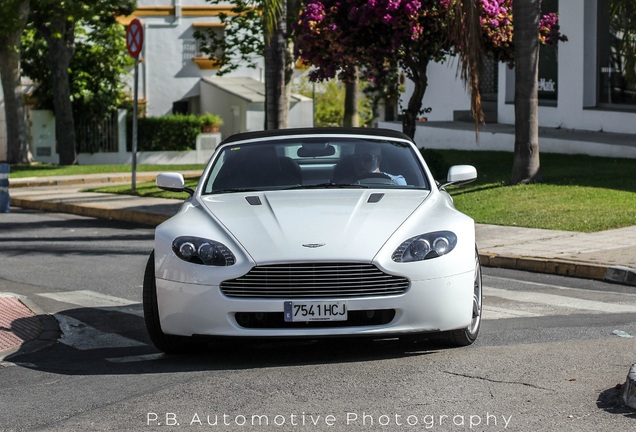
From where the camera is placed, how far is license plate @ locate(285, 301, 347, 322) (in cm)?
757

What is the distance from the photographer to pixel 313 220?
8000mm

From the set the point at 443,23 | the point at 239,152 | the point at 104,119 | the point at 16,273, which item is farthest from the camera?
the point at 104,119

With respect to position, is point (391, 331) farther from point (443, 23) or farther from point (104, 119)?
point (104, 119)

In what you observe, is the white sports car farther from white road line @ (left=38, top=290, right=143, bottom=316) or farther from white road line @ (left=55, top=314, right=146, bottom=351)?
white road line @ (left=38, top=290, right=143, bottom=316)

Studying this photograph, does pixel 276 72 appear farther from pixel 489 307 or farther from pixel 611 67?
pixel 489 307

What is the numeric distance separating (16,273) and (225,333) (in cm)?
617

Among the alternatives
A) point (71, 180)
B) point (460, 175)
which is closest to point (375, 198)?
point (460, 175)

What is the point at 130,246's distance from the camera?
15984 millimetres

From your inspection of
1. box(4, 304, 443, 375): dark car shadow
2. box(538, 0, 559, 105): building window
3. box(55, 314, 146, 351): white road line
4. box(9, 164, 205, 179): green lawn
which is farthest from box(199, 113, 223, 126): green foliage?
box(4, 304, 443, 375): dark car shadow

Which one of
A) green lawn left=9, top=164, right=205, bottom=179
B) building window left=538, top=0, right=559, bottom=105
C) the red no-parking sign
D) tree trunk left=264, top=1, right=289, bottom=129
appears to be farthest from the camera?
green lawn left=9, top=164, right=205, bottom=179

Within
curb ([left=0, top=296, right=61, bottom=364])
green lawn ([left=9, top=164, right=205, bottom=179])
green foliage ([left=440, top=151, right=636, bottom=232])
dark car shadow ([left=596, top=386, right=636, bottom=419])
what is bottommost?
curb ([left=0, top=296, right=61, bottom=364])

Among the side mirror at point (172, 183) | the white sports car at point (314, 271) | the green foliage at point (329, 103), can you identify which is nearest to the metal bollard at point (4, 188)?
the side mirror at point (172, 183)

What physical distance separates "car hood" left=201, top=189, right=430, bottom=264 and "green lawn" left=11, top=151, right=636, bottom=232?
7.59 m

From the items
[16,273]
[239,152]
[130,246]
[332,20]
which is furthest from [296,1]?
[239,152]
